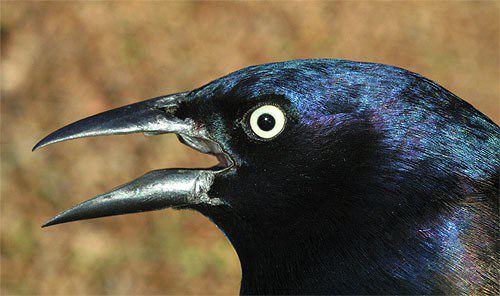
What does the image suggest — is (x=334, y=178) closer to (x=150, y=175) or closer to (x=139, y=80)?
(x=150, y=175)

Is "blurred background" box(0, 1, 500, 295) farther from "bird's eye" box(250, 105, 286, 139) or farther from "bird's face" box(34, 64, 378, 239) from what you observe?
"bird's eye" box(250, 105, 286, 139)

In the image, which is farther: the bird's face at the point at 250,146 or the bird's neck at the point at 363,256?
the bird's face at the point at 250,146

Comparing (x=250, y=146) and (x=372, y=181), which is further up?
(x=250, y=146)

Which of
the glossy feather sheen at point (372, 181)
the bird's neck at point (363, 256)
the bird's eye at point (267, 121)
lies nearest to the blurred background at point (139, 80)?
the bird's neck at point (363, 256)

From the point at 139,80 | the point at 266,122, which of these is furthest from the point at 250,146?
the point at 139,80

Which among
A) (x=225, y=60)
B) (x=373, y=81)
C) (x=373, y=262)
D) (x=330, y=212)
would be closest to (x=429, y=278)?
(x=373, y=262)

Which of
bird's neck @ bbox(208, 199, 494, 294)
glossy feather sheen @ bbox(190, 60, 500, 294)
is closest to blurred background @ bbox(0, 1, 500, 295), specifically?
bird's neck @ bbox(208, 199, 494, 294)

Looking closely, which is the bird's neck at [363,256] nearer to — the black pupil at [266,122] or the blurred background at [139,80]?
the black pupil at [266,122]
